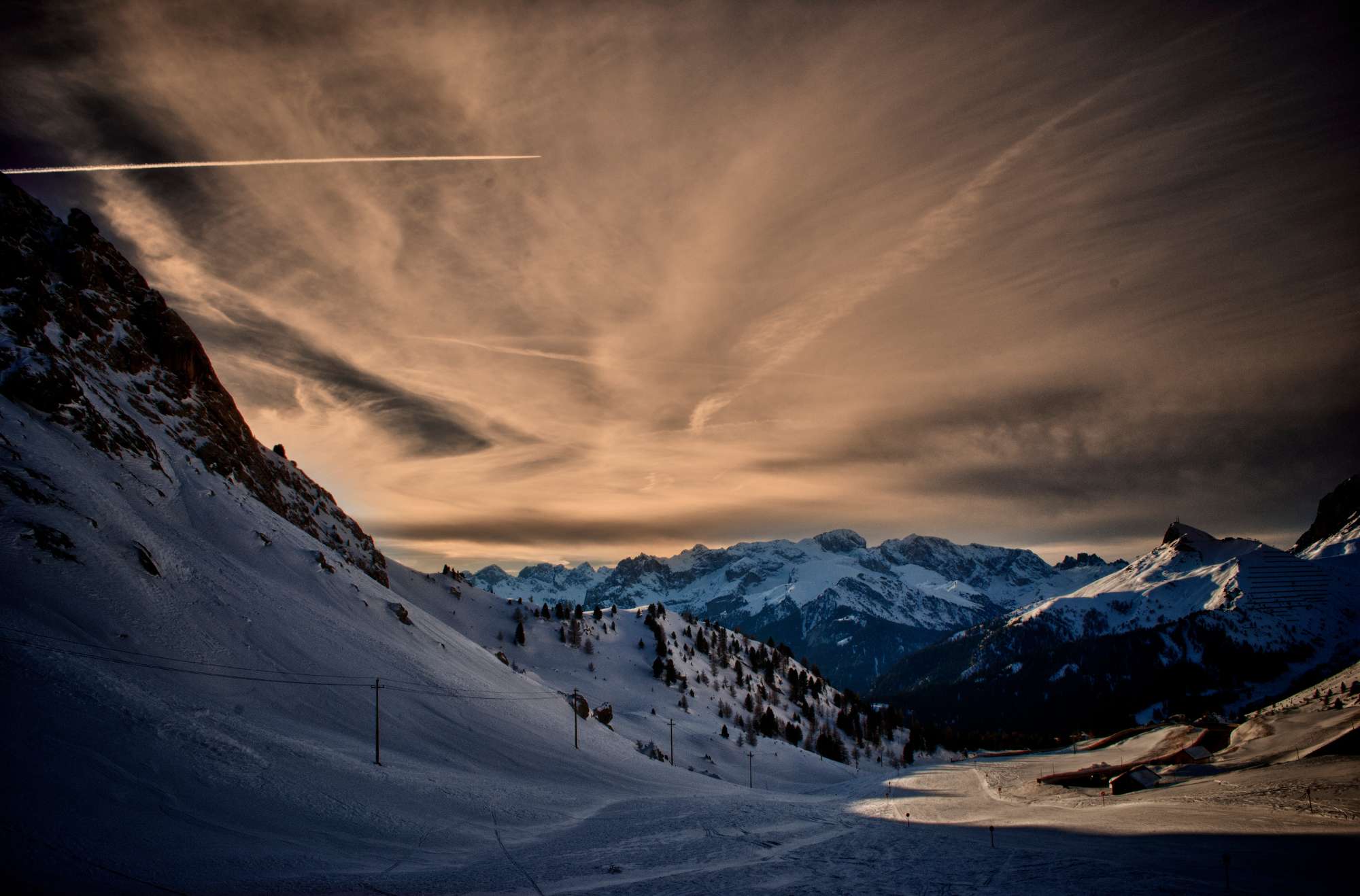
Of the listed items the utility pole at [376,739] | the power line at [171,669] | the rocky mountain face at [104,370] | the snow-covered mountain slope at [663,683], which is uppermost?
the rocky mountain face at [104,370]

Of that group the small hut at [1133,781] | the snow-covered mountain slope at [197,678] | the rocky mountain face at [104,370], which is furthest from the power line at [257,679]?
the small hut at [1133,781]

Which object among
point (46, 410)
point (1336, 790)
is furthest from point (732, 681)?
point (46, 410)

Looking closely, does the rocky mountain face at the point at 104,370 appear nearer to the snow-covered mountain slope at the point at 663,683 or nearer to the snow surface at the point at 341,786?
the snow surface at the point at 341,786

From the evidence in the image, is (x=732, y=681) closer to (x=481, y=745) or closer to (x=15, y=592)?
(x=481, y=745)

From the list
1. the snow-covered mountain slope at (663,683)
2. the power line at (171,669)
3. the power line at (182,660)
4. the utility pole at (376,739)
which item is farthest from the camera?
the snow-covered mountain slope at (663,683)

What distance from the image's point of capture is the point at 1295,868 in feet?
88.7

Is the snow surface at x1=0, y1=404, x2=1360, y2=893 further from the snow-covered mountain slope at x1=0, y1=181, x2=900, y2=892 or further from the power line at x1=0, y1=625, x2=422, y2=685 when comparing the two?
the power line at x1=0, y1=625, x2=422, y2=685

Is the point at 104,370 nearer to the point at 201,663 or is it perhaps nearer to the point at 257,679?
the point at 201,663

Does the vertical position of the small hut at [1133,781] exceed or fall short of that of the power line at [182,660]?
it falls short

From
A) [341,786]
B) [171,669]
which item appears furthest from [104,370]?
[341,786]

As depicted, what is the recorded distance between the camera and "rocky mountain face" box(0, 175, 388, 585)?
177ft

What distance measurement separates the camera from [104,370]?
7044 centimetres

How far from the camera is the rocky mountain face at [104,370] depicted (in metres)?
53.8

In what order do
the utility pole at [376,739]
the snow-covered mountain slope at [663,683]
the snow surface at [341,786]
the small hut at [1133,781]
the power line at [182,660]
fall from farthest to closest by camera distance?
the snow-covered mountain slope at [663,683]
the small hut at [1133,781]
the utility pole at [376,739]
the power line at [182,660]
the snow surface at [341,786]
